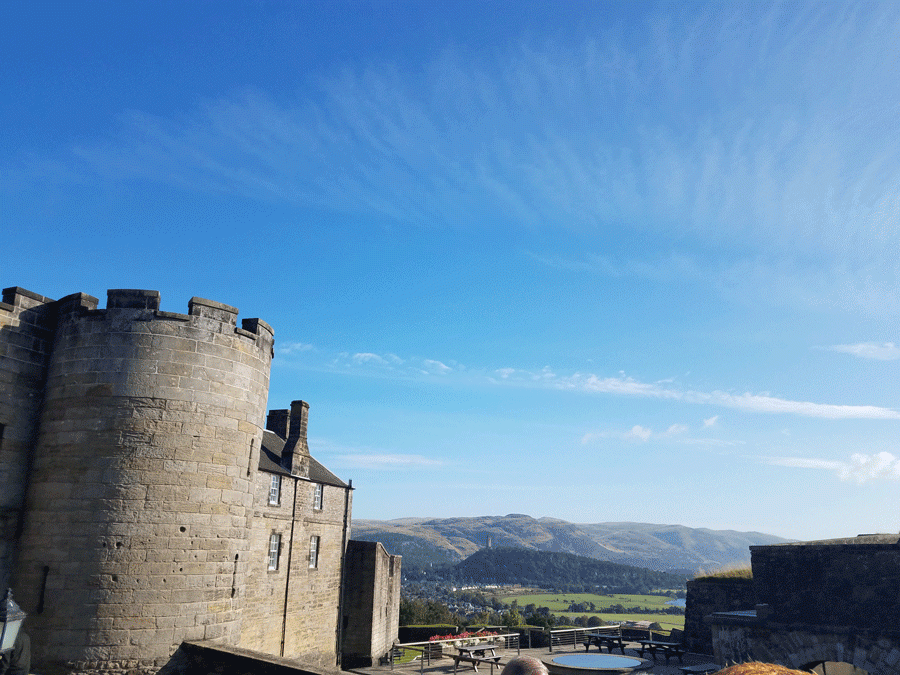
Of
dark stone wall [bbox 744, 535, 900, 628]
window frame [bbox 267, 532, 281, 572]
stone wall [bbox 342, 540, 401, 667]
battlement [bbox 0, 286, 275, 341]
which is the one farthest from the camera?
stone wall [bbox 342, 540, 401, 667]

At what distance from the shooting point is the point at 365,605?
29031 mm

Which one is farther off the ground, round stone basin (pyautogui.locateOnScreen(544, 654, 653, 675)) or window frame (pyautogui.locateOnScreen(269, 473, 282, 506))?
window frame (pyautogui.locateOnScreen(269, 473, 282, 506))

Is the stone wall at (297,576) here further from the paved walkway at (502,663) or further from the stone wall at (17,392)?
the stone wall at (17,392)

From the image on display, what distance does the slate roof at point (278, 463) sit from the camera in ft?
76.9

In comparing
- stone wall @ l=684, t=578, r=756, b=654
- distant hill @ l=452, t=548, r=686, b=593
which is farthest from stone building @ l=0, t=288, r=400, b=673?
distant hill @ l=452, t=548, r=686, b=593

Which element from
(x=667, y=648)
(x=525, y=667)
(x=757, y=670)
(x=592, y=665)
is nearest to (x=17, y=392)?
(x=525, y=667)

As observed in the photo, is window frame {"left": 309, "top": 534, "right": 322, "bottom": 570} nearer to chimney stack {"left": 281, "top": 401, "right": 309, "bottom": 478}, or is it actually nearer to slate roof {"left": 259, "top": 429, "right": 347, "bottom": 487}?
slate roof {"left": 259, "top": 429, "right": 347, "bottom": 487}

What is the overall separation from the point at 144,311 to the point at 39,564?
4538mm

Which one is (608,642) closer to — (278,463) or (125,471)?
(278,463)

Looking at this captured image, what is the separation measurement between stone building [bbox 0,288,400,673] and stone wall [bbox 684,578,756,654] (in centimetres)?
2198

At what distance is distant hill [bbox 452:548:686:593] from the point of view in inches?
6526

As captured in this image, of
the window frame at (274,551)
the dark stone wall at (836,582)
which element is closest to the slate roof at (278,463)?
the window frame at (274,551)

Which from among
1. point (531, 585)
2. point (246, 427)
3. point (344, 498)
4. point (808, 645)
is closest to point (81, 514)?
point (246, 427)

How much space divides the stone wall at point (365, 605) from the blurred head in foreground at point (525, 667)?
2717cm
